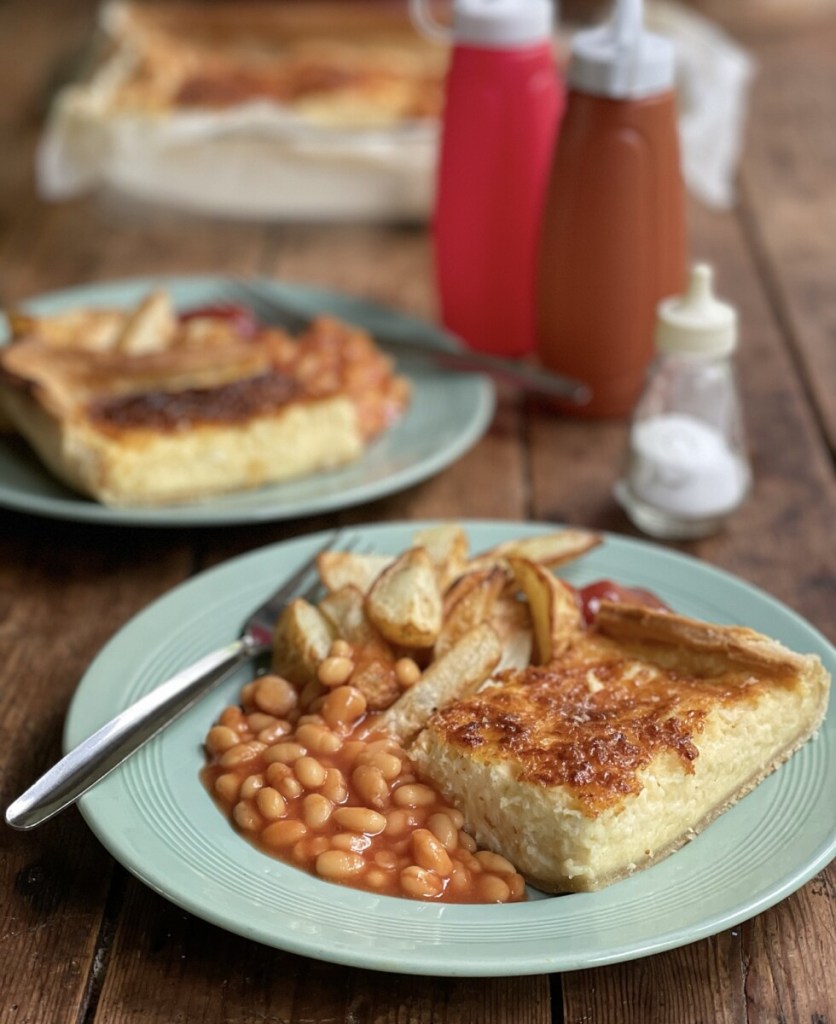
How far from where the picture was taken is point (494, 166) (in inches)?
148

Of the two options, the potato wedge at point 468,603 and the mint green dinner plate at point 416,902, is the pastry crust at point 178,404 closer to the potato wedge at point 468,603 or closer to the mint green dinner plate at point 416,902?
the mint green dinner plate at point 416,902

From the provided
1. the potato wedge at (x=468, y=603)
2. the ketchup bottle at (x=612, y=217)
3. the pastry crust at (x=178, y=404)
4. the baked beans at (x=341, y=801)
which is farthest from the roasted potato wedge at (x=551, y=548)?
the ketchup bottle at (x=612, y=217)

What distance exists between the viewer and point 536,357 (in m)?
3.81

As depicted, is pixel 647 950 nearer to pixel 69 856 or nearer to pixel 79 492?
pixel 69 856

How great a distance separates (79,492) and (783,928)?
183cm

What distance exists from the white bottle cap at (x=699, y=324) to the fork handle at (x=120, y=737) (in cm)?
118

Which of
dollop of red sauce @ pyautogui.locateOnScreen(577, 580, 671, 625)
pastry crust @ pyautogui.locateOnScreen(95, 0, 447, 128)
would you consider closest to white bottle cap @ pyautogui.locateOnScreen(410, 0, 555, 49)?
pastry crust @ pyautogui.locateOnScreen(95, 0, 447, 128)

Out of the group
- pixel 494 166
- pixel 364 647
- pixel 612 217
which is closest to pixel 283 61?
pixel 494 166

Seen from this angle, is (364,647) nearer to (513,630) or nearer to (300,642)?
(300,642)

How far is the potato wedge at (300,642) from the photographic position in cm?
229

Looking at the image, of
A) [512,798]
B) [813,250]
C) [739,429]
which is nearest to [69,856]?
[512,798]

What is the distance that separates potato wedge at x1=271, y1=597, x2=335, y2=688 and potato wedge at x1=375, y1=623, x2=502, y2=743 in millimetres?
172

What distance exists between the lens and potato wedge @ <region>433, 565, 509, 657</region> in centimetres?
232

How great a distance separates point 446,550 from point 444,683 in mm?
393
